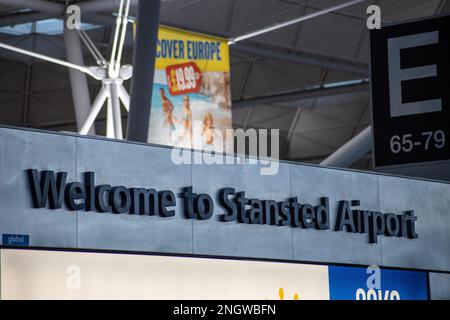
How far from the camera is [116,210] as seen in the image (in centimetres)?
1534

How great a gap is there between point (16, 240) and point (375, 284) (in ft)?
26.0

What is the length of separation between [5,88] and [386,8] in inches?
729

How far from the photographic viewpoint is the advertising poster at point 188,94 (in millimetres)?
22688

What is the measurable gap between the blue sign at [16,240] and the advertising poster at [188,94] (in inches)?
332

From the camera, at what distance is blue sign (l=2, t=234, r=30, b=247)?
13851 millimetres

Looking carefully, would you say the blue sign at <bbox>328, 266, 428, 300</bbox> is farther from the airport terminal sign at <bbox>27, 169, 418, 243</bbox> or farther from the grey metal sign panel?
the airport terminal sign at <bbox>27, 169, 418, 243</bbox>

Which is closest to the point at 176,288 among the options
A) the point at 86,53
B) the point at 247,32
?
the point at 247,32

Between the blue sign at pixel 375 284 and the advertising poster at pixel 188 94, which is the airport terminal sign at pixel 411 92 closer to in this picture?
the blue sign at pixel 375 284

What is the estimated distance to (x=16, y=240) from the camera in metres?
14.0

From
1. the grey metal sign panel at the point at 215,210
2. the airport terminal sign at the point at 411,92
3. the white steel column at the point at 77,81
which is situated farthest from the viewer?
the white steel column at the point at 77,81

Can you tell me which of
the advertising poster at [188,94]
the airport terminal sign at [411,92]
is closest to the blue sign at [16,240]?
the airport terminal sign at [411,92]

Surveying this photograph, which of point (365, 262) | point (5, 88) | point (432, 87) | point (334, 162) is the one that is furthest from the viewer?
point (5, 88)

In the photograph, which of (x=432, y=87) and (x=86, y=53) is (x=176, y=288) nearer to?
(x=432, y=87)

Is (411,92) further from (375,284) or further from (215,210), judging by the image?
(375,284)
